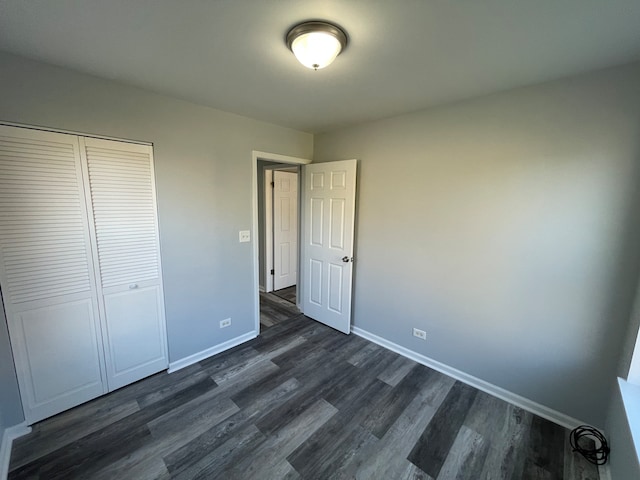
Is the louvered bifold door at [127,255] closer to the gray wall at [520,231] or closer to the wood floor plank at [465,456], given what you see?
the gray wall at [520,231]

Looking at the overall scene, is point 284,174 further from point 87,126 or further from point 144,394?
point 144,394

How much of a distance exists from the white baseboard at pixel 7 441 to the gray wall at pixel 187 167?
0.93 m

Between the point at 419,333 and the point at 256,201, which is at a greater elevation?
the point at 256,201

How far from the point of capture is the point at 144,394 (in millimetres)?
2115

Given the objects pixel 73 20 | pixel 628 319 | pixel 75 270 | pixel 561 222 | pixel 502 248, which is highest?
pixel 73 20

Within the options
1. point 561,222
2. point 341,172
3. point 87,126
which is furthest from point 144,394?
point 561,222

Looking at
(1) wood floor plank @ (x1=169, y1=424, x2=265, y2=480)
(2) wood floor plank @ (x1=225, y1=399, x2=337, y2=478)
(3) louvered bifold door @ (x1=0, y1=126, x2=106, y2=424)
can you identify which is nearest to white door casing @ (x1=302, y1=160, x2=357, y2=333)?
(2) wood floor plank @ (x1=225, y1=399, x2=337, y2=478)

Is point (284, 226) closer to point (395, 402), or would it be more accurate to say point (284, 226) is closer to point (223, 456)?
point (395, 402)

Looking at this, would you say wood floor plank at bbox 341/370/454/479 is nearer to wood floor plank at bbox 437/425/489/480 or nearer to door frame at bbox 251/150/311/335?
wood floor plank at bbox 437/425/489/480

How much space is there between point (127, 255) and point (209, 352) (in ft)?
4.09

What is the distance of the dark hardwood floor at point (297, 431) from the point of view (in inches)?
61.1

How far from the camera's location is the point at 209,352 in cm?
266

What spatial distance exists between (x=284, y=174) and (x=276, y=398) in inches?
127

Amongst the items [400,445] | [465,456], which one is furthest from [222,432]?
[465,456]
